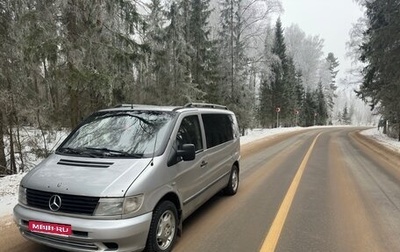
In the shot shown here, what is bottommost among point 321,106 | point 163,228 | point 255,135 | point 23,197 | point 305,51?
point 255,135

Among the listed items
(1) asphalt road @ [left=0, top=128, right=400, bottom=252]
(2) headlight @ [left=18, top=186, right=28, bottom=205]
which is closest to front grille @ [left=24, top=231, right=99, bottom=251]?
(2) headlight @ [left=18, top=186, right=28, bottom=205]

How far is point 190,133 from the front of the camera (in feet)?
19.1

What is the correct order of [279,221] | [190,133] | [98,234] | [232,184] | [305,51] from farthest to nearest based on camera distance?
[305,51]
[232,184]
[279,221]
[190,133]
[98,234]

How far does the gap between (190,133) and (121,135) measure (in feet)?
3.76

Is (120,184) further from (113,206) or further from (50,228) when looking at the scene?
(50,228)

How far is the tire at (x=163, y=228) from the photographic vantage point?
431 cm

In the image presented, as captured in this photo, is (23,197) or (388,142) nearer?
(23,197)

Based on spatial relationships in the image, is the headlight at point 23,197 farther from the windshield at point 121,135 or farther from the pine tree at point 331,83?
the pine tree at point 331,83

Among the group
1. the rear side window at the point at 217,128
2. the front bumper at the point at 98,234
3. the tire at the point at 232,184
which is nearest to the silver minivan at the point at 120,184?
the front bumper at the point at 98,234

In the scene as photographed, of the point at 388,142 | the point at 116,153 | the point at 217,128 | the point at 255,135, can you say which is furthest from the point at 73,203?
the point at 255,135

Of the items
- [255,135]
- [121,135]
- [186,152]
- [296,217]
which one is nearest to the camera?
[186,152]

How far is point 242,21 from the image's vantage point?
3328 cm

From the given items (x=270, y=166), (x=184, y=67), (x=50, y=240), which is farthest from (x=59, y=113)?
(x=184, y=67)

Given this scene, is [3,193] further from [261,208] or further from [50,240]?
[261,208]
